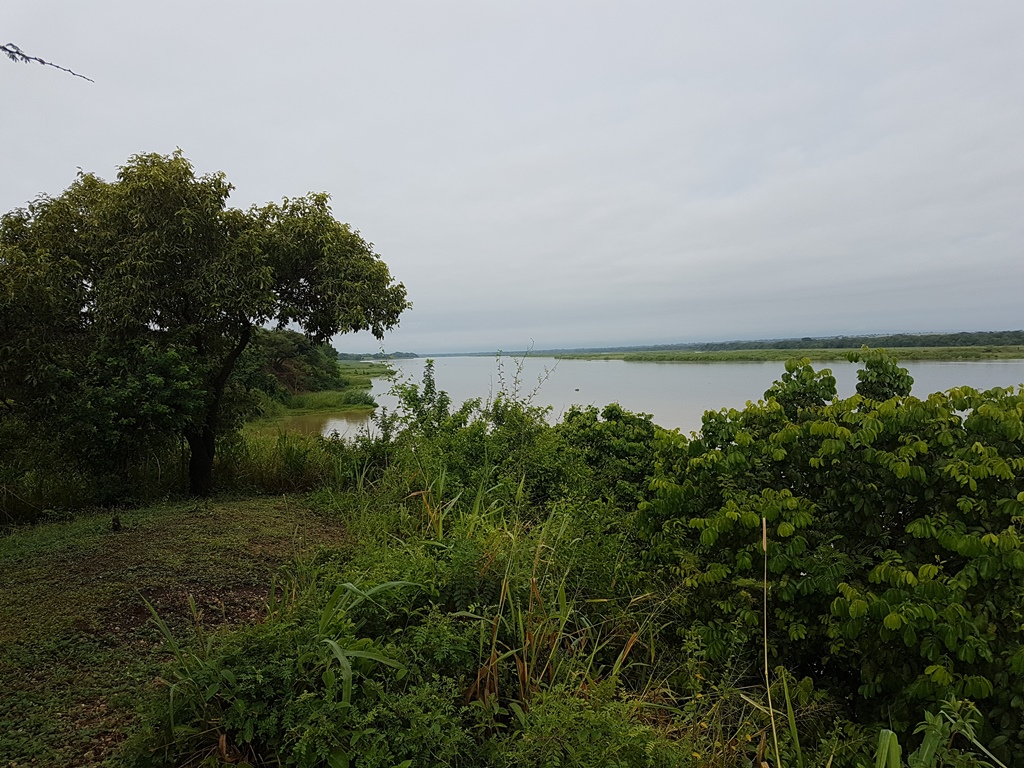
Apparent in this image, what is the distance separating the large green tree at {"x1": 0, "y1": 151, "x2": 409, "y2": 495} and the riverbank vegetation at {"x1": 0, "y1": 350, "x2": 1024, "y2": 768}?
185 cm

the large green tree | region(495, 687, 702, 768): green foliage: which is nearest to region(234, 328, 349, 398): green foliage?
the large green tree

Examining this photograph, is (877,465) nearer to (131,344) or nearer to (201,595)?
(201,595)

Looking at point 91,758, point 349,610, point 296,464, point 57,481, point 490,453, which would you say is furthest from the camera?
point 296,464

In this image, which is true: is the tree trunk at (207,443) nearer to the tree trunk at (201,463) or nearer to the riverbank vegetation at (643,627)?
the tree trunk at (201,463)

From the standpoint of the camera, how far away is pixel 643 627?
2.63 meters

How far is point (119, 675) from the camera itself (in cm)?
242

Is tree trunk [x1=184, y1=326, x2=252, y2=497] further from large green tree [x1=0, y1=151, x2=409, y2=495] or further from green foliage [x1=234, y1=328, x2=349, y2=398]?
green foliage [x1=234, y1=328, x2=349, y2=398]

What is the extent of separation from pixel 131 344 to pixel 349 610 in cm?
440

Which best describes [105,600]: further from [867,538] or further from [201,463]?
[867,538]

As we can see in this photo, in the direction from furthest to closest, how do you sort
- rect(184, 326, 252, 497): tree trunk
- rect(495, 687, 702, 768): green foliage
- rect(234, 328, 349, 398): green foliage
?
rect(234, 328, 349, 398): green foliage < rect(184, 326, 252, 497): tree trunk < rect(495, 687, 702, 768): green foliage

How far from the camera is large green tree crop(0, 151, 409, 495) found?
4.80 m

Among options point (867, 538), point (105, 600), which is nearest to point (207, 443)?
point (105, 600)

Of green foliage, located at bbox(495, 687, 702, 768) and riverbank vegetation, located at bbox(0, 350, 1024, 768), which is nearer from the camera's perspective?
green foliage, located at bbox(495, 687, 702, 768)

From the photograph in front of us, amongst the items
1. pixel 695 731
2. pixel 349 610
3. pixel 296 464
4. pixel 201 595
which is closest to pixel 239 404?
pixel 296 464
